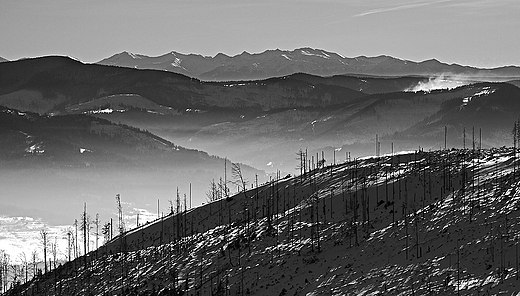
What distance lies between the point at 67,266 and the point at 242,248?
2759 cm

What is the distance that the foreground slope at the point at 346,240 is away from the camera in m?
A: 48.2

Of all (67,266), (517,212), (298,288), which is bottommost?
(67,266)

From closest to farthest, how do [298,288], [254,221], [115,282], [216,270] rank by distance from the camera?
1. [298,288]
2. [216,270]
3. [115,282]
4. [254,221]

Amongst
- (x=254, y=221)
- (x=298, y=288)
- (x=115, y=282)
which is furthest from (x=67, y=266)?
(x=298, y=288)

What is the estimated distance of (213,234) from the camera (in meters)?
69.7

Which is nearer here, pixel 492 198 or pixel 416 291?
pixel 416 291

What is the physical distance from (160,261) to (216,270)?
27.1ft

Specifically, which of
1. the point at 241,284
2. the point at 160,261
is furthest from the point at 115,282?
the point at 241,284

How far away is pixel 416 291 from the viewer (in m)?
45.6

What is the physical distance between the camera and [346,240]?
57562 millimetres

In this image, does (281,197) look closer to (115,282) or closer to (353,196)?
(353,196)

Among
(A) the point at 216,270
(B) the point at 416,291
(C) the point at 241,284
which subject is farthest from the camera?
(A) the point at 216,270

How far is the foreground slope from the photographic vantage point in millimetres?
48156

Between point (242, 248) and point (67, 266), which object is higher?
point (242, 248)
